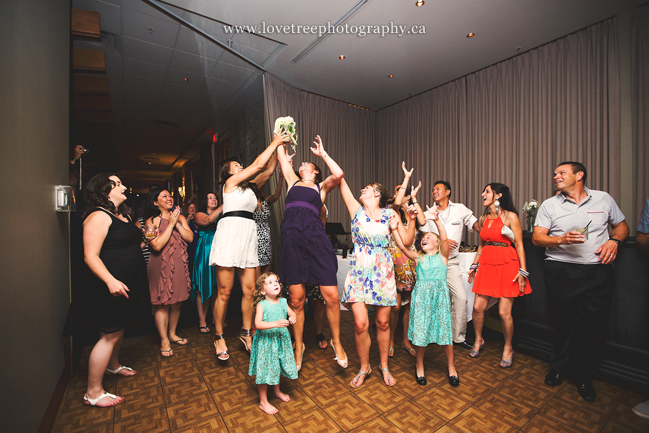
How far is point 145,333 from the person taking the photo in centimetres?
335

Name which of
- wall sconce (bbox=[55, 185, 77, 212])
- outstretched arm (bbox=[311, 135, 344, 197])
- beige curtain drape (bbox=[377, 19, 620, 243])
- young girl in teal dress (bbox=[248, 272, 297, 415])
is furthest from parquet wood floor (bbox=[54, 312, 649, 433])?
beige curtain drape (bbox=[377, 19, 620, 243])

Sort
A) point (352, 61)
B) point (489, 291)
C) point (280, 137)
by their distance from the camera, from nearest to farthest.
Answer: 1. point (280, 137)
2. point (489, 291)
3. point (352, 61)

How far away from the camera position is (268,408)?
6.35ft

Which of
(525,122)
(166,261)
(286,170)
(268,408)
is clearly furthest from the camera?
(525,122)

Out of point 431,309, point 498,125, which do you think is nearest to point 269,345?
point 431,309

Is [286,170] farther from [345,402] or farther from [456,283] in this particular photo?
[456,283]

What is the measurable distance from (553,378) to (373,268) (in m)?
1.63

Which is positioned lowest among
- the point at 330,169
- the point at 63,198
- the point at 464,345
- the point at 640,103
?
the point at 464,345

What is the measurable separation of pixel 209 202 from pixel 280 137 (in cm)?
136

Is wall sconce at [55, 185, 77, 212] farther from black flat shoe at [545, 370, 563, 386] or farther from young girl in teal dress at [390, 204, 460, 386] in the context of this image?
black flat shoe at [545, 370, 563, 386]

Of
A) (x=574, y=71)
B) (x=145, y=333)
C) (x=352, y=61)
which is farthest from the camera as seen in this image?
(x=352, y=61)

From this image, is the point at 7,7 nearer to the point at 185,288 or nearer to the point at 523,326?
the point at 185,288

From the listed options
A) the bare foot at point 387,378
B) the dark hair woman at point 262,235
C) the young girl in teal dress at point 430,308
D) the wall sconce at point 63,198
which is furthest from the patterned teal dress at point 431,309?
the wall sconce at point 63,198

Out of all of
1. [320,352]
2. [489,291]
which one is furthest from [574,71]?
[320,352]
